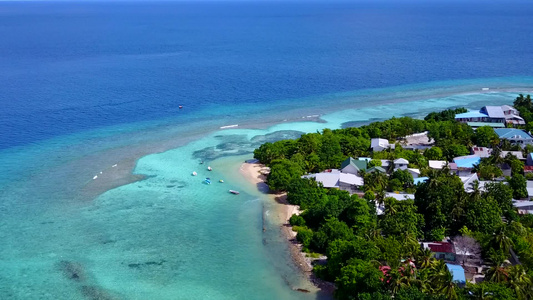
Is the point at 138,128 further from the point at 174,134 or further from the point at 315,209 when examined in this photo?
the point at 315,209

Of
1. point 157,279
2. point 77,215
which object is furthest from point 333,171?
point 77,215

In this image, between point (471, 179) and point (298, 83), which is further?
point (298, 83)

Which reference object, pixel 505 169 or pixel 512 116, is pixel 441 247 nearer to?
pixel 505 169

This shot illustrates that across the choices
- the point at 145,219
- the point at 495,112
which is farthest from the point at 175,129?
the point at 495,112

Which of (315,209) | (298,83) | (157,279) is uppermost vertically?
(298,83)

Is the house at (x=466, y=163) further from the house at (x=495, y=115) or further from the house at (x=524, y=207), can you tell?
the house at (x=495, y=115)

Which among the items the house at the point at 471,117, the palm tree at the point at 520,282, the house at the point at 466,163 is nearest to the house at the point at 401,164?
the house at the point at 466,163

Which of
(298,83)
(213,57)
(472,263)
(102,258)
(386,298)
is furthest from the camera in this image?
(213,57)
